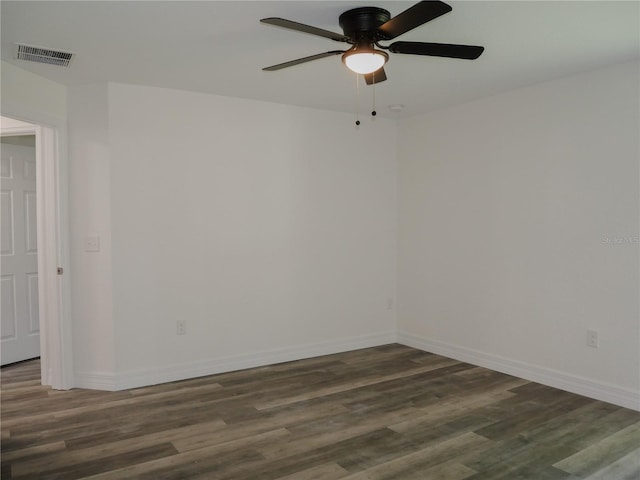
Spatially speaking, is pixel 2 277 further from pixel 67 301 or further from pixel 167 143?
pixel 167 143

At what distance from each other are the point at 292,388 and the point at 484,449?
5.01 feet

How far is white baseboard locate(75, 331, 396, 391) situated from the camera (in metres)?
3.73

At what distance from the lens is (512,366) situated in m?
4.02

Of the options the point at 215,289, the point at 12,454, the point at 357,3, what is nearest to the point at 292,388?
the point at 215,289

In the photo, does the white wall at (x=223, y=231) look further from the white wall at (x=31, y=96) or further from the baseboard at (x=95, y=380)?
the white wall at (x=31, y=96)

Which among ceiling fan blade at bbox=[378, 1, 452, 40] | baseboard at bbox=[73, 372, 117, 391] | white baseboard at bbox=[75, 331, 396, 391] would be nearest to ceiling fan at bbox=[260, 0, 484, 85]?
ceiling fan blade at bbox=[378, 1, 452, 40]

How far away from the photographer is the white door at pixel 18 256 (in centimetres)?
443

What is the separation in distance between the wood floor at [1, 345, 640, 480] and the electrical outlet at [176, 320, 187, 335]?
41cm

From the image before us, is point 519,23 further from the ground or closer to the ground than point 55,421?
further from the ground

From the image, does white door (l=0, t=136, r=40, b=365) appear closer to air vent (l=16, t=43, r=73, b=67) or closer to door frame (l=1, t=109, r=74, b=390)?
door frame (l=1, t=109, r=74, b=390)

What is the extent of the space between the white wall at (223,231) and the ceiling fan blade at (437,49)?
2088 millimetres

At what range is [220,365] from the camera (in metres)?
4.13

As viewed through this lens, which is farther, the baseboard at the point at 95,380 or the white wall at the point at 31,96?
the baseboard at the point at 95,380

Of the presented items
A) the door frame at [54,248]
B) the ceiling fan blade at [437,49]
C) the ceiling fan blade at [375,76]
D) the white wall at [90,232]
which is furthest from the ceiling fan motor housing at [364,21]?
the door frame at [54,248]
